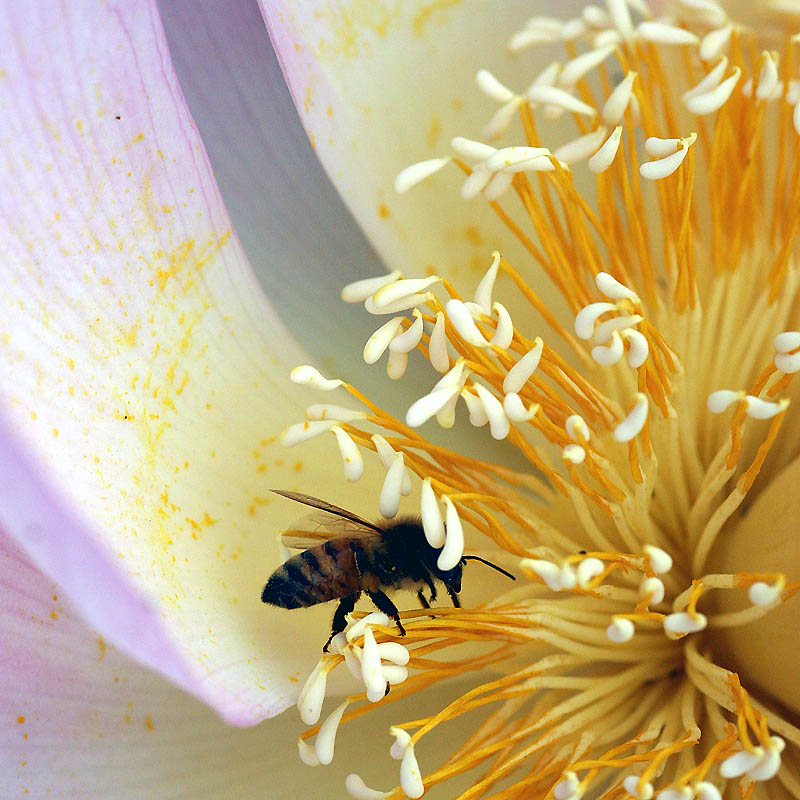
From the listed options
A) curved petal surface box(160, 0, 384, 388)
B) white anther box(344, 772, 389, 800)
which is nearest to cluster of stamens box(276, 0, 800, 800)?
white anther box(344, 772, 389, 800)

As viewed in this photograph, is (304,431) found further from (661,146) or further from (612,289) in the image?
(661,146)

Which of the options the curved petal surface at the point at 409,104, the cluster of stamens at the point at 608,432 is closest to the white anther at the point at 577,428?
the cluster of stamens at the point at 608,432

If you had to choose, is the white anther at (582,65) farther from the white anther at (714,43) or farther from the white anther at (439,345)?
the white anther at (439,345)

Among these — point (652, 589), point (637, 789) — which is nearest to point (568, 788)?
point (637, 789)

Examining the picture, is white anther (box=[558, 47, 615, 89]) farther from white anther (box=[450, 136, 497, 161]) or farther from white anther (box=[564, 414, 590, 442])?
white anther (box=[564, 414, 590, 442])

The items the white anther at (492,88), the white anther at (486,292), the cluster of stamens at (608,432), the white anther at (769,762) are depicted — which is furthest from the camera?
the white anther at (492,88)

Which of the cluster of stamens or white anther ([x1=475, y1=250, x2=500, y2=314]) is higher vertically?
white anther ([x1=475, y1=250, x2=500, y2=314])
